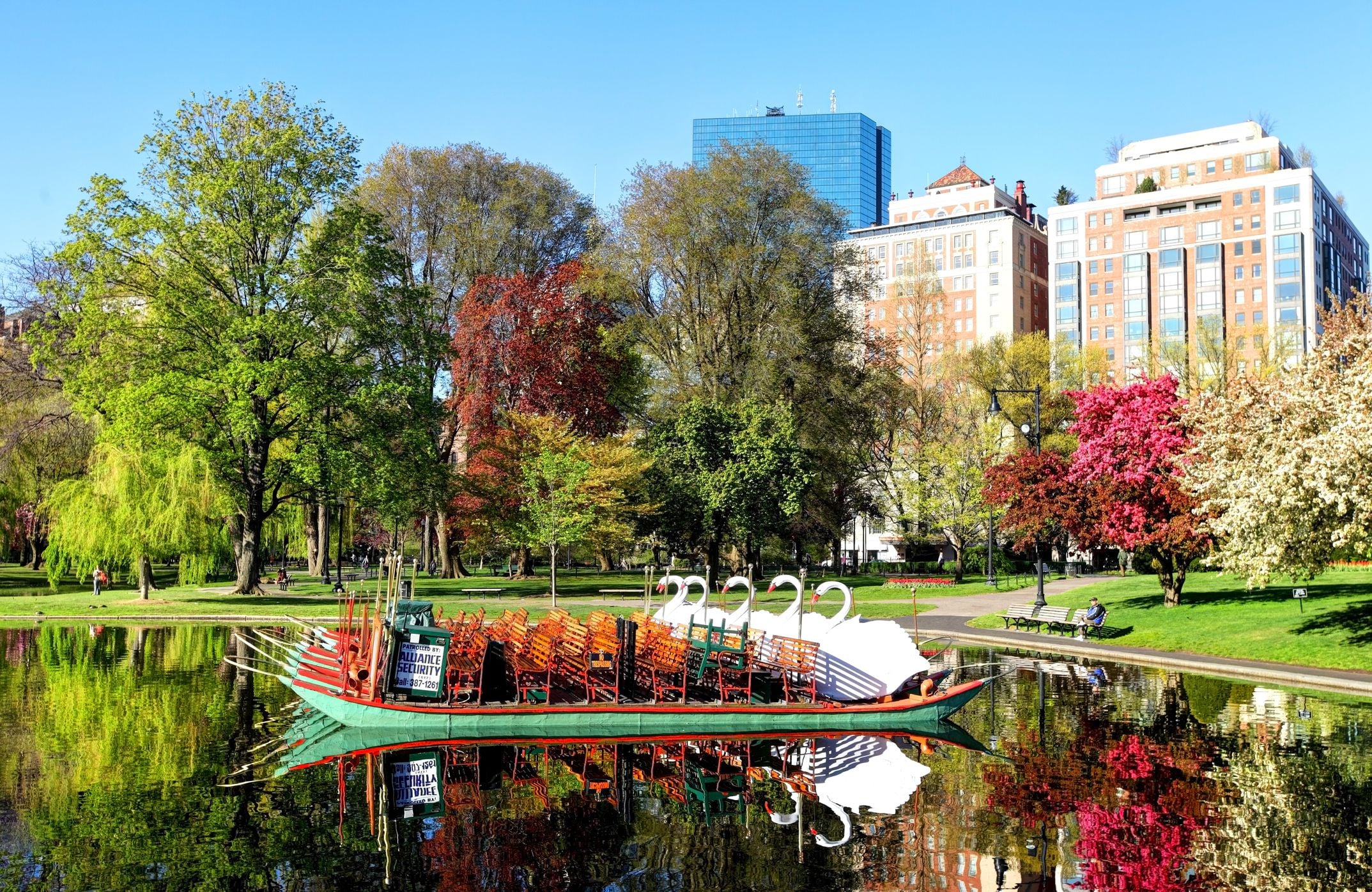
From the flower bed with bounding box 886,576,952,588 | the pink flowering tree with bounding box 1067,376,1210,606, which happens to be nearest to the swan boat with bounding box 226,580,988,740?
the pink flowering tree with bounding box 1067,376,1210,606

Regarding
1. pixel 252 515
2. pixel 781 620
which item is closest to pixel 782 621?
pixel 781 620

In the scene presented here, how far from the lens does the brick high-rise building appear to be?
11925cm

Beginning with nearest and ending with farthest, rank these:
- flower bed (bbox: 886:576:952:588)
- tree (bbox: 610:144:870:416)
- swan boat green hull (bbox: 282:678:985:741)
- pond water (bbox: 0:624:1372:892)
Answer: pond water (bbox: 0:624:1372:892)
swan boat green hull (bbox: 282:678:985:741)
flower bed (bbox: 886:576:952:588)
tree (bbox: 610:144:870:416)

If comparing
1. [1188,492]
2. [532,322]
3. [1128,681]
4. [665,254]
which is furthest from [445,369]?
[1128,681]

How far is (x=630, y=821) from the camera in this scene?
14039 mm

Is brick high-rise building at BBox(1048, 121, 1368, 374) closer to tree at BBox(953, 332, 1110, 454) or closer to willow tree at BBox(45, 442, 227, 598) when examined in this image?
tree at BBox(953, 332, 1110, 454)

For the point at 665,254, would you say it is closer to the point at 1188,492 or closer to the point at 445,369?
the point at 445,369

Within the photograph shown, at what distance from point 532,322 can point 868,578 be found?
22259 mm

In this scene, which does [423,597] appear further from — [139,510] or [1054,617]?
[1054,617]

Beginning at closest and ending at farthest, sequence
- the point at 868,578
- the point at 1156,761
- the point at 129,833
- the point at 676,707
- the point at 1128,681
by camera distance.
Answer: the point at 129,833, the point at 1156,761, the point at 676,707, the point at 1128,681, the point at 868,578

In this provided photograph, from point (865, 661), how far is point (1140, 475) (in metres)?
17.2

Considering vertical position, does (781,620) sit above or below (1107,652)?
above

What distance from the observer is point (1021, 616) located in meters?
37.4

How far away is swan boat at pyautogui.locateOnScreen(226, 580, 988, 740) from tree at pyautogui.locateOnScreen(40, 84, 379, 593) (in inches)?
989
